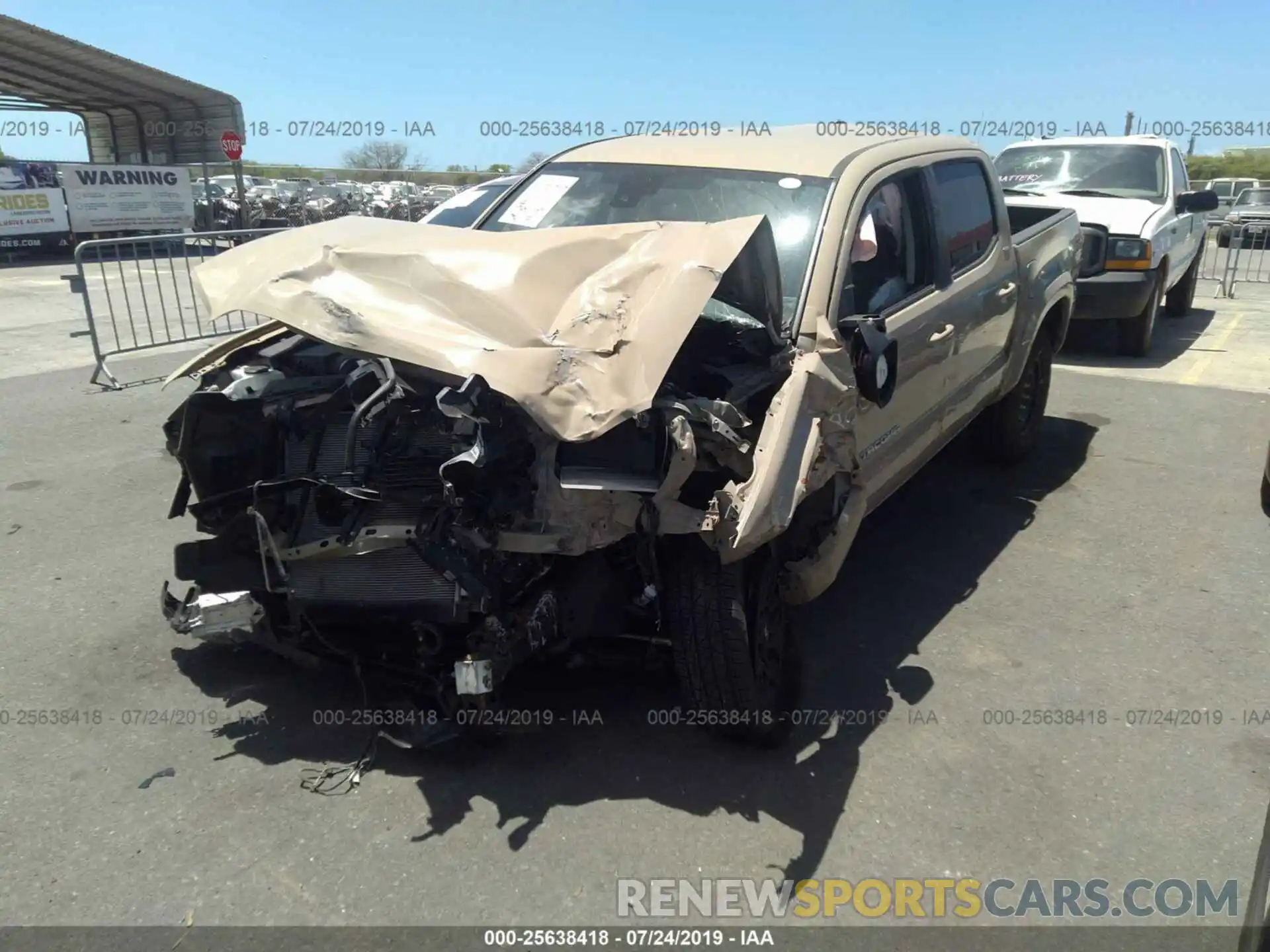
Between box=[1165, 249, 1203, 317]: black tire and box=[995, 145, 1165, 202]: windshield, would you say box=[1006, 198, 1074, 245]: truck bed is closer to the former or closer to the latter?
box=[995, 145, 1165, 202]: windshield

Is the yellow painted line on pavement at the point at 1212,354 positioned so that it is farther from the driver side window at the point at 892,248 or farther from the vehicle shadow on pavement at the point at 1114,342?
the driver side window at the point at 892,248

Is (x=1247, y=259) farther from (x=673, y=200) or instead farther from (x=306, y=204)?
(x=306, y=204)

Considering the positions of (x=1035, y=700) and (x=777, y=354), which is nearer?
(x=777, y=354)

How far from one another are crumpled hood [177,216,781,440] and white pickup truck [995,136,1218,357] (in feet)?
19.3

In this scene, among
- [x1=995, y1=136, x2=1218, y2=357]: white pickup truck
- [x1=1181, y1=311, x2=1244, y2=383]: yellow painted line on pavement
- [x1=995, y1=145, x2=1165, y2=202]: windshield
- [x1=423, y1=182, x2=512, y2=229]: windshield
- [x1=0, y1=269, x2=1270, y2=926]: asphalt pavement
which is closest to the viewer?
[x1=0, y1=269, x2=1270, y2=926]: asphalt pavement

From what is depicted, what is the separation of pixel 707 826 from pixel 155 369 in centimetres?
793

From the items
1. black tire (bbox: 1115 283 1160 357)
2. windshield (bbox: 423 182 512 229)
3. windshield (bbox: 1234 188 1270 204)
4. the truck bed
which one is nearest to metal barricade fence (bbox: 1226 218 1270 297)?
windshield (bbox: 1234 188 1270 204)

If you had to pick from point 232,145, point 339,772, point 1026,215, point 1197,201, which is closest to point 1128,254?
point 1197,201

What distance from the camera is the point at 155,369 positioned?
9.02m

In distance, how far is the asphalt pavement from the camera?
2.80m

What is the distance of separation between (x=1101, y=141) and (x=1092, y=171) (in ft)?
1.45

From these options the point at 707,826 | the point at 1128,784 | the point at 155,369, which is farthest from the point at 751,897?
the point at 155,369

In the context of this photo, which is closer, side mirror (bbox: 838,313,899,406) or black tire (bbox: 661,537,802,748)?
black tire (bbox: 661,537,802,748)
